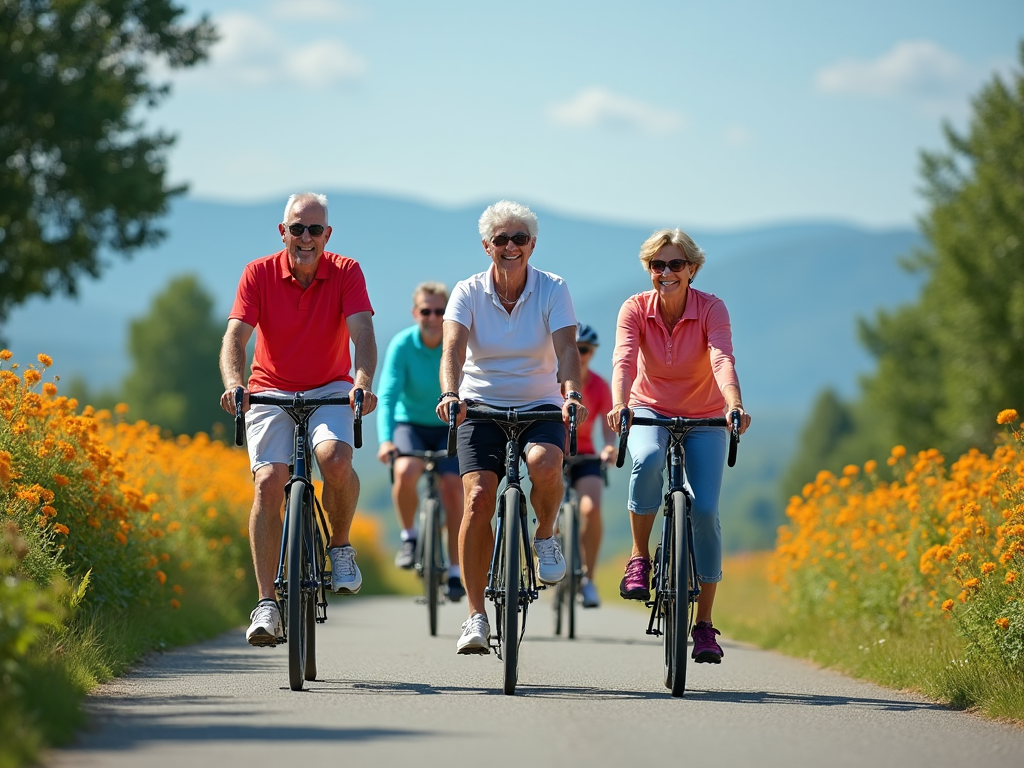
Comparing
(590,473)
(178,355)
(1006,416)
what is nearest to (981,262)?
(590,473)

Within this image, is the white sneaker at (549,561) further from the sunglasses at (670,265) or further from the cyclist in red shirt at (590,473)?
the cyclist in red shirt at (590,473)

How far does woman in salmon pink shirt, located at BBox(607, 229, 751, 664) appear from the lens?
8.50 meters

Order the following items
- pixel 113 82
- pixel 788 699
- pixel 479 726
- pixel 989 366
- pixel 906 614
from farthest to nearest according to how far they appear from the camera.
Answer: pixel 989 366 → pixel 113 82 → pixel 906 614 → pixel 788 699 → pixel 479 726

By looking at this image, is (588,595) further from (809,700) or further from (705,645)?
(809,700)

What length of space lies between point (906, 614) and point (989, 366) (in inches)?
1352

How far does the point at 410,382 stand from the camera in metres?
12.7

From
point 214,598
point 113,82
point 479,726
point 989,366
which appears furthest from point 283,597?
point 989,366

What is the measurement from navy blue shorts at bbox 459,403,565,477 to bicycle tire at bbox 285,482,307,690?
3.00 ft

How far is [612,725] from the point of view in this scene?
690 cm

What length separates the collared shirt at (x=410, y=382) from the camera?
41.5 feet

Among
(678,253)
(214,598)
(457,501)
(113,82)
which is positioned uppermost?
(113,82)

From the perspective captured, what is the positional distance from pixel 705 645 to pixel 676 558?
800mm

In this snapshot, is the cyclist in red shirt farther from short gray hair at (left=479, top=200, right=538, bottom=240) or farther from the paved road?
short gray hair at (left=479, top=200, right=538, bottom=240)

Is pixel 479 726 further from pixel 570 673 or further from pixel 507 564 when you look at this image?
pixel 570 673
